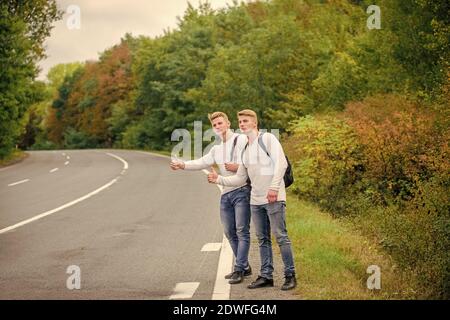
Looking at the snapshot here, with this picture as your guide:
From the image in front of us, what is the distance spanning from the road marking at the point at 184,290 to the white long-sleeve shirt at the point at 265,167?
115 cm

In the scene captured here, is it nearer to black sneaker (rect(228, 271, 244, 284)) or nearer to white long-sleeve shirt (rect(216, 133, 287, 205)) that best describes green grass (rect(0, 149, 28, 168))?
black sneaker (rect(228, 271, 244, 284))

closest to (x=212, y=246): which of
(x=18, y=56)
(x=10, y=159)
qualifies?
(x=18, y=56)

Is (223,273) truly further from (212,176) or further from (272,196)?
(272,196)

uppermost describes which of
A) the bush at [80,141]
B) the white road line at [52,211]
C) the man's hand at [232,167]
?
the man's hand at [232,167]

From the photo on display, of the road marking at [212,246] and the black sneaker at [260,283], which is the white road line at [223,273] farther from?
the black sneaker at [260,283]

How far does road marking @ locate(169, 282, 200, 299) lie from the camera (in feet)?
20.3

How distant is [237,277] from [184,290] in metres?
0.71

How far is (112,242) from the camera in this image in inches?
384

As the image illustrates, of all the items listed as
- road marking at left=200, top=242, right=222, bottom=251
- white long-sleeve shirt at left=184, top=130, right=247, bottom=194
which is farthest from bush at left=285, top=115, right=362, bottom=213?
white long-sleeve shirt at left=184, top=130, right=247, bottom=194

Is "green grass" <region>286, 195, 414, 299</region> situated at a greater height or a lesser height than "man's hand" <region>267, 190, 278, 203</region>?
lesser

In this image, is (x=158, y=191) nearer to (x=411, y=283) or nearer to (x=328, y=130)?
(x=328, y=130)

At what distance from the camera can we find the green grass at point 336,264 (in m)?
6.33

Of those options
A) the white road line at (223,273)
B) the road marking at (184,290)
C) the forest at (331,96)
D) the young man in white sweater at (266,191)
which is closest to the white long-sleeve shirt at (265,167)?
the young man in white sweater at (266,191)
